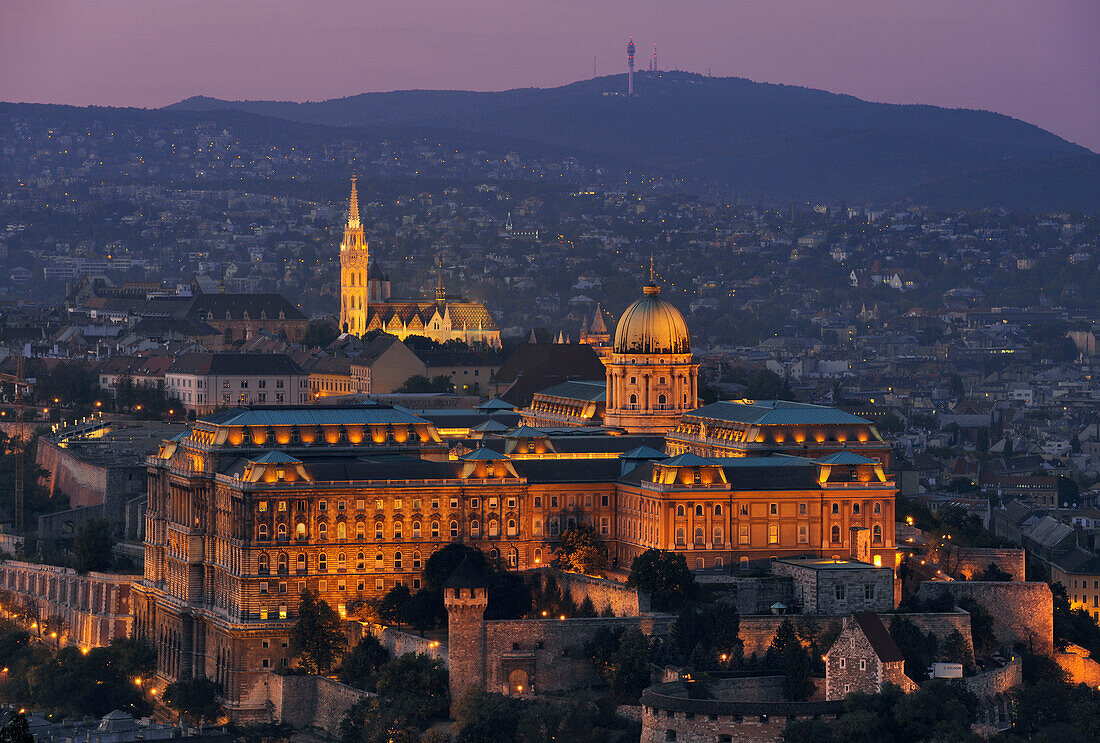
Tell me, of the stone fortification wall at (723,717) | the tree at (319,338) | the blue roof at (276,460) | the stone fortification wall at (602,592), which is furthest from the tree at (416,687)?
the tree at (319,338)

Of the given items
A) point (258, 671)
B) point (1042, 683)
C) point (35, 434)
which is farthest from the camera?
point (35, 434)

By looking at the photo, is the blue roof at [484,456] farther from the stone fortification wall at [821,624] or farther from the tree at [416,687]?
the stone fortification wall at [821,624]

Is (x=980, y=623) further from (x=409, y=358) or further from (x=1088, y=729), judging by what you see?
(x=409, y=358)

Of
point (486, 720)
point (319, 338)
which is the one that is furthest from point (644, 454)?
point (319, 338)

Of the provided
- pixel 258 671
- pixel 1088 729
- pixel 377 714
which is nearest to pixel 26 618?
pixel 258 671

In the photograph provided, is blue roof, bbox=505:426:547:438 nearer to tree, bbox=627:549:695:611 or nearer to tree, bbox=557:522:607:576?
tree, bbox=557:522:607:576

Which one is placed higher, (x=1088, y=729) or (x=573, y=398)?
(x=573, y=398)
